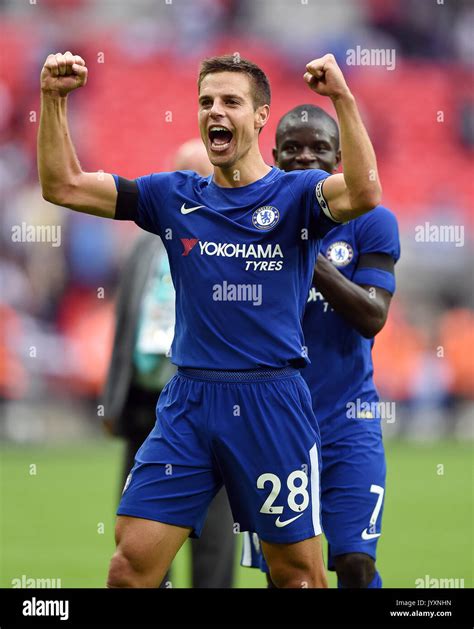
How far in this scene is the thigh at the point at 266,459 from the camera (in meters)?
4.22

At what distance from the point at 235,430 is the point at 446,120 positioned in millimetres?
16531

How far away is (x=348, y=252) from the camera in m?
5.30

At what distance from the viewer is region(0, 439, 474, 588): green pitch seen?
7598 mm

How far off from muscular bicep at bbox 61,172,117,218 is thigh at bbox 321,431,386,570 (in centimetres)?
160

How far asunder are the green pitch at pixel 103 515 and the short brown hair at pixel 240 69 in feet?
9.98

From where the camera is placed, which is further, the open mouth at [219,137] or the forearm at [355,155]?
the open mouth at [219,137]

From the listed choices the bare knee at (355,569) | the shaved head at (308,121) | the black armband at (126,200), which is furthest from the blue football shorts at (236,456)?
the shaved head at (308,121)

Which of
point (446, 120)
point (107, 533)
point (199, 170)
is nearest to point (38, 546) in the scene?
point (107, 533)

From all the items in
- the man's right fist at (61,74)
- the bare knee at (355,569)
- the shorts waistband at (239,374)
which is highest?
the man's right fist at (61,74)

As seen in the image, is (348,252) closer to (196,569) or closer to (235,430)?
(235,430)

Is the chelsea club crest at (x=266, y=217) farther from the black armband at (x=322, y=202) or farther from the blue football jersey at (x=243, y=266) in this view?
the black armband at (x=322, y=202)

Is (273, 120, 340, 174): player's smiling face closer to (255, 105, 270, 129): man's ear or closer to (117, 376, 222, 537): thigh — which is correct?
(255, 105, 270, 129): man's ear

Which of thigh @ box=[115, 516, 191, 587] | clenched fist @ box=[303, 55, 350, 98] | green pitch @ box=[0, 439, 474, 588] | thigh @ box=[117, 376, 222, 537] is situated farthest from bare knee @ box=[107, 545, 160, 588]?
green pitch @ box=[0, 439, 474, 588]
